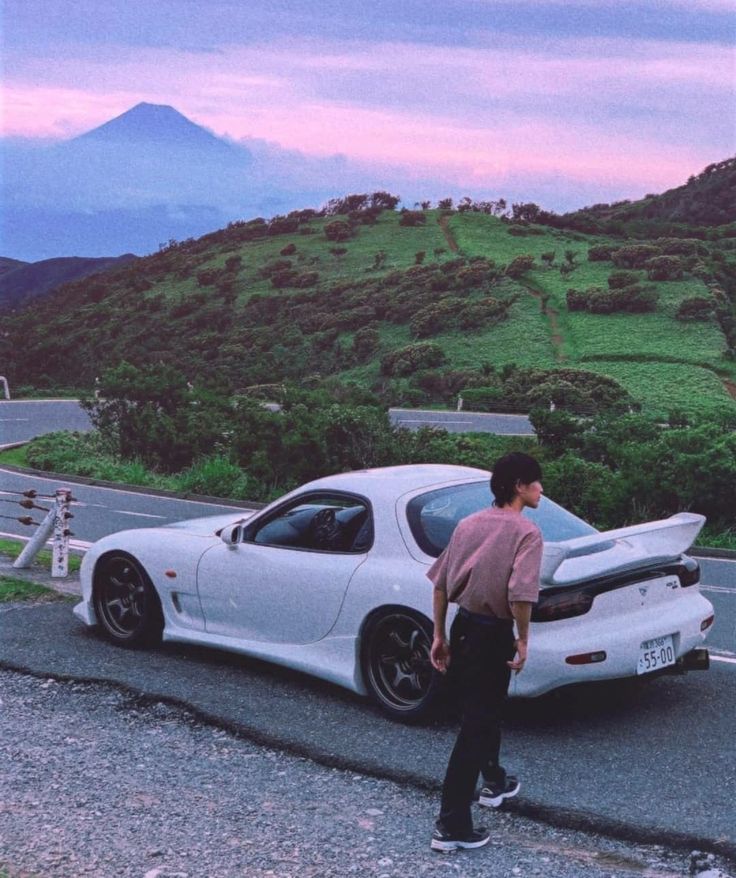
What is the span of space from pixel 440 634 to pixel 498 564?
0.43 m

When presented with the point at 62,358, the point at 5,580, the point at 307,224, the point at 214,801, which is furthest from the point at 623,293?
the point at 214,801

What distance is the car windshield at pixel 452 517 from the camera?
6.61 metres

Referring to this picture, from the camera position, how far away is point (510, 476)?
483 cm

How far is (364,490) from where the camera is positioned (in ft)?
22.9

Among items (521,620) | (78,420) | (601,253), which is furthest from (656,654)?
(601,253)

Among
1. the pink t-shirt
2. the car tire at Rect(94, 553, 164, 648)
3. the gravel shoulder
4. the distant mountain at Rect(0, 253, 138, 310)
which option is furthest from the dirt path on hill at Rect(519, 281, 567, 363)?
the pink t-shirt

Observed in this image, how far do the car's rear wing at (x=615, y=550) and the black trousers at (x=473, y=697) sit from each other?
117 cm

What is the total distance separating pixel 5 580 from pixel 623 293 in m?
60.3

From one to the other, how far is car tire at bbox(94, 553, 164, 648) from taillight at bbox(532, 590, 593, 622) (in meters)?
3.05

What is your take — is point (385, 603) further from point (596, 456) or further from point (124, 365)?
point (124, 365)

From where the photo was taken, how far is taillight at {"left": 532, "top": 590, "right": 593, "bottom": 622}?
6.03 metres

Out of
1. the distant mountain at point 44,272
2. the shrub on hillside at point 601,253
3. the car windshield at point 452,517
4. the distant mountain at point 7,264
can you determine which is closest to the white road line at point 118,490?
the car windshield at point 452,517

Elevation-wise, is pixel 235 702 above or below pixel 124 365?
below

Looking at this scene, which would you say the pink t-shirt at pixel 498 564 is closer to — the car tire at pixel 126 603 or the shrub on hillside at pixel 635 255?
the car tire at pixel 126 603
